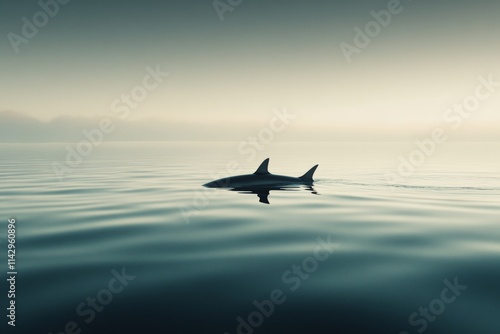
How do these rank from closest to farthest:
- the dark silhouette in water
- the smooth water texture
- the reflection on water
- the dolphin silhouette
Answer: the smooth water texture → the reflection on water → the dark silhouette in water → the dolphin silhouette

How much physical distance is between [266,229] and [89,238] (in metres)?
4.87

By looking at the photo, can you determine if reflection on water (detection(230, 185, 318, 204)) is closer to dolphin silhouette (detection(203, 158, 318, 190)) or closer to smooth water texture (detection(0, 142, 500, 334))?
dolphin silhouette (detection(203, 158, 318, 190))

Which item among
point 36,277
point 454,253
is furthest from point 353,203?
point 36,277

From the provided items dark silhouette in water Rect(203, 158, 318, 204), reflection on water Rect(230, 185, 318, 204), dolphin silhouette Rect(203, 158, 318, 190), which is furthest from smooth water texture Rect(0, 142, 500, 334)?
dolphin silhouette Rect(203, 158, 318, 190)

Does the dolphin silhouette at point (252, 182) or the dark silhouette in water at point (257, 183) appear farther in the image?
the dolphin silhouette at point (252, 182)

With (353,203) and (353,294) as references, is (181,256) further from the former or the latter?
(353,203)

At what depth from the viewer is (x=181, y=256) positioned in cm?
825

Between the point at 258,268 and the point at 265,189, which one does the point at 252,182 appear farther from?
the point at 258,268

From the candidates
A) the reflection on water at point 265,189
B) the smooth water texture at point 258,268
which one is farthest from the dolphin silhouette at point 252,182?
A: the smooth water texture at point 258,268

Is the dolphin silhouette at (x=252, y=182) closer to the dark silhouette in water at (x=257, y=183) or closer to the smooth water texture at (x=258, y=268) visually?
the dark silhouette in water at (x=257, y=183)

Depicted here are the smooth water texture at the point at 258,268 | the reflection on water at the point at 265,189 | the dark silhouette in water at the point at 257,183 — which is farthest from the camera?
the dark silhouette in water at the point at 257,183

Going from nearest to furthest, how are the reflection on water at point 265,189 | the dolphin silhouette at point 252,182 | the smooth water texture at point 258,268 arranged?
1. the smooth water texture at point 258,268
2. the reflection on water at point 265,189
3. the dolphin silhouette at point 252,182

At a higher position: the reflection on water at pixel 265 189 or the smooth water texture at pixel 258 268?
the reflection on water at pixel 265 189

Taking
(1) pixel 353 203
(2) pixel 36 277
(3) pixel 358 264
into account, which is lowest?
(2) pixel 36 277
